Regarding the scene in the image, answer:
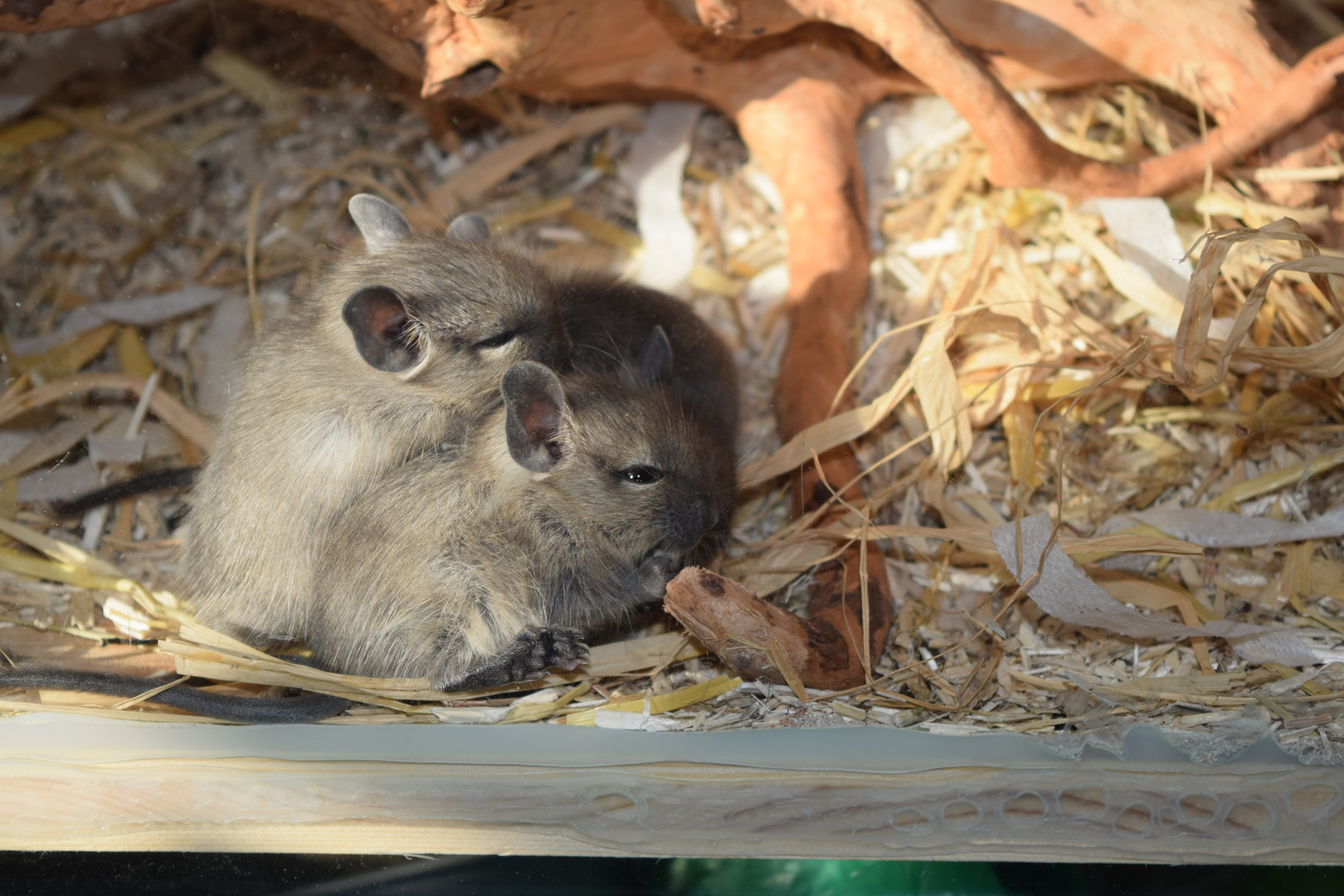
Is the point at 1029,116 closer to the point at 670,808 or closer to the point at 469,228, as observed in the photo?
the point at 469,228

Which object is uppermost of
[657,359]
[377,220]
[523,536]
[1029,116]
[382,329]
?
[1029,116]

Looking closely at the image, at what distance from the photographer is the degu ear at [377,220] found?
374 cm

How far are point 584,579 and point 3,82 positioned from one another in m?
3.33

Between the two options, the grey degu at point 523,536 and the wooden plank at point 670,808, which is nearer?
the wooden plank at point 670,808

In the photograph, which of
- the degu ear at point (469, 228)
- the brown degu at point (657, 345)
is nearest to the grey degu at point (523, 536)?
the brown degu at point (657, 345)

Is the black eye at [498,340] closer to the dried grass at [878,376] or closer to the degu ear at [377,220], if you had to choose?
the degu ear at [377,220]

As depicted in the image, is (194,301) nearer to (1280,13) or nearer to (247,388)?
(247,388)

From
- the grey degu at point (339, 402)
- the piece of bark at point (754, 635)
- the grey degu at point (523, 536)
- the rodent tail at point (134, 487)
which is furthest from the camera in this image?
the rodent tail at point (134, 487)

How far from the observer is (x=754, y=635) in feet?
9.00

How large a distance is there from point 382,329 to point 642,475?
39.3 inches

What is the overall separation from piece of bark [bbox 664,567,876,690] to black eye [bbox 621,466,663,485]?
60cm

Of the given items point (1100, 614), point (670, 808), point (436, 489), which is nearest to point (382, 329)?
point (436, 489)

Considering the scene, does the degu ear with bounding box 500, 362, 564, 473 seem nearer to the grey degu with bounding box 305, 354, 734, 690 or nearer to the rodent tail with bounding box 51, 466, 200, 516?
the grey degu with bounding box 305, 354, 734, 690

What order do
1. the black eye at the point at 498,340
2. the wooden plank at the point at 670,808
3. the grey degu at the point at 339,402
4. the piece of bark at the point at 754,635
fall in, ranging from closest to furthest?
1. the wooden plank at the point at 670,808
2. the piece of bark at the point at 754,635
3. the grey degu at the point at 339,402
4. the black eye at the point at 498,340
